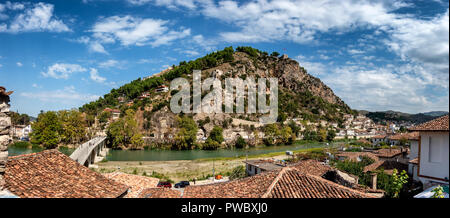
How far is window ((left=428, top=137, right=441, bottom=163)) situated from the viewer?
6.47 meters

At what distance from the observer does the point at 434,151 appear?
6.61 m

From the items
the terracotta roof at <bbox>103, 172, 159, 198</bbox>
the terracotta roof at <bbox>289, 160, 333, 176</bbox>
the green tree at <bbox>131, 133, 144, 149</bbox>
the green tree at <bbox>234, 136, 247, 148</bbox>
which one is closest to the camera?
the terracotta roof at <bbox>289, 160, 333, 176</bbox>

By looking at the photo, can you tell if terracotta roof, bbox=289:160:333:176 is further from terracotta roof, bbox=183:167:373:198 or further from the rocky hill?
the rocky hill

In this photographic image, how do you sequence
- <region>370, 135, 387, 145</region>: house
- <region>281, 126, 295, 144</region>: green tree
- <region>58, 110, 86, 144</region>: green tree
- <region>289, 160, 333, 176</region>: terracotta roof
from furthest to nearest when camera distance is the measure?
<region>281, 126, 295, 144</region>: green tree → <region>370, 135, 387, 145</region>: house → <region>58, 110, 86, 144</region>: green tree → <region>289, 160, 333, 176</region>: terracotta roof

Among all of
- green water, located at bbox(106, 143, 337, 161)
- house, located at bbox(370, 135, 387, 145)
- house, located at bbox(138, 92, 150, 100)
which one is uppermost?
house, located at bbox(138, 92, 150, 100)

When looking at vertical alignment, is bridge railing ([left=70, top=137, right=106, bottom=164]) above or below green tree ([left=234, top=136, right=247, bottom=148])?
above

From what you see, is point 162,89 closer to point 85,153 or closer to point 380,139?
point 85,153

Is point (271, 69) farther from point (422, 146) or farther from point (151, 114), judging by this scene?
point (422, 146)

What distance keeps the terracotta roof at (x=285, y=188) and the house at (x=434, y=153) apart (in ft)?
4.93

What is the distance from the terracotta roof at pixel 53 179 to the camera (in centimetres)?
666

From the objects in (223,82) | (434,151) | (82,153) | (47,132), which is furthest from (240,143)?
(434,151)

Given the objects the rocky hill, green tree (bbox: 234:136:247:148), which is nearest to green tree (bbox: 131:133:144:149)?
the rocky hill
